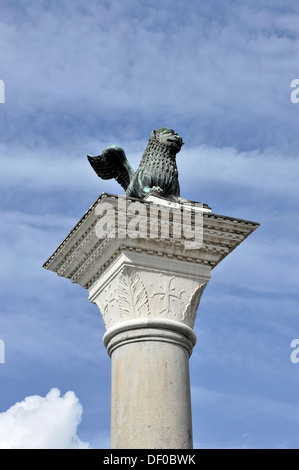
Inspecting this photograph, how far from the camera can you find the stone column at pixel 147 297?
9.24 metres

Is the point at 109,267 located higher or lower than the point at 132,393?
higher

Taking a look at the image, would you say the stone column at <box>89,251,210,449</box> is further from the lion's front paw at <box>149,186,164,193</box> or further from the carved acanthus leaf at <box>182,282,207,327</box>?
the lion's front paw at <box>149,186,164,193</box>

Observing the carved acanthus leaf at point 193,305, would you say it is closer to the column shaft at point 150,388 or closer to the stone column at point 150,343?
the stone column at point 150,343

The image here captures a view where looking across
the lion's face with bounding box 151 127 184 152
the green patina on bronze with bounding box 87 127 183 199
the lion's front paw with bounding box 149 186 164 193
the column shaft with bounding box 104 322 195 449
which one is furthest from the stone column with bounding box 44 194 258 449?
the lion's face with bounding box 151 127 184 152

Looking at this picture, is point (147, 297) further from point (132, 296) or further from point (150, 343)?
point (150, 343)

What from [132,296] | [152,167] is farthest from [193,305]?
[152,167]

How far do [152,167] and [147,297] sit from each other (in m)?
2.13

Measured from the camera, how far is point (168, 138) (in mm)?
11508

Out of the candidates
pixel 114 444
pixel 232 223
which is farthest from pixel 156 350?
pixel 232 223

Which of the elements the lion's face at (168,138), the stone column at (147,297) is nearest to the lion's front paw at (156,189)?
the stone column at (147,297)

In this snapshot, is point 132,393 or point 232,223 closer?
point 132,393
